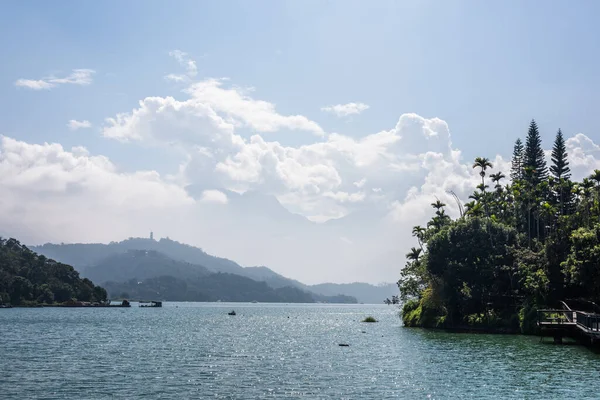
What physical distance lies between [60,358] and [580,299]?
61.4 m

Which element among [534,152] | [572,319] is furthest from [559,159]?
[572,319]

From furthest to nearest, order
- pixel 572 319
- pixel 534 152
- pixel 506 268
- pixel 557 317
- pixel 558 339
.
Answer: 1. pixel 534 152
2. pixel 506 268
3. pixel 557 317
4. pixel 572 319
5. pixel 558 339

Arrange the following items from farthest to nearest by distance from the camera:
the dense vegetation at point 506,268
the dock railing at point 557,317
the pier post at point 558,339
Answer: the dense vegetation at point 506,268
the pier post at point 558,339
the dock railing at point 557,317

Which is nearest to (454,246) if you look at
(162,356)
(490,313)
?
(490,313)

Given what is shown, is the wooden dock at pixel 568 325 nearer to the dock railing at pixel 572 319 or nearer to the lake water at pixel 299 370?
the dock railing at pixel 572 319

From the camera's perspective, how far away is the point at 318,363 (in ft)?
168

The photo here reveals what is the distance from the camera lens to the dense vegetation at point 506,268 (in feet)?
249

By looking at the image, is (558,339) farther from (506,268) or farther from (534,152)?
(534,152)

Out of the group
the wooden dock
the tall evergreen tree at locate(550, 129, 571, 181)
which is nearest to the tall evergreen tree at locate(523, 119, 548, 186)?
the tall evergreen tree at locate(550, 129, 571, 181)

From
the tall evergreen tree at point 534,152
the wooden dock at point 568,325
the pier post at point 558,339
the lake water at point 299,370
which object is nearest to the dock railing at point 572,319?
the wooden dock at point 568,325

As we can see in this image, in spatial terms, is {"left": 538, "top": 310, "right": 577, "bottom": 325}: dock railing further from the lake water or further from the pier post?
the lake water

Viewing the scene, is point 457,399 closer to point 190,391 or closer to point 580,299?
point 190,391

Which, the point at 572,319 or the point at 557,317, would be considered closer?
the point at 572,319

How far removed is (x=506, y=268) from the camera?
276 feet
